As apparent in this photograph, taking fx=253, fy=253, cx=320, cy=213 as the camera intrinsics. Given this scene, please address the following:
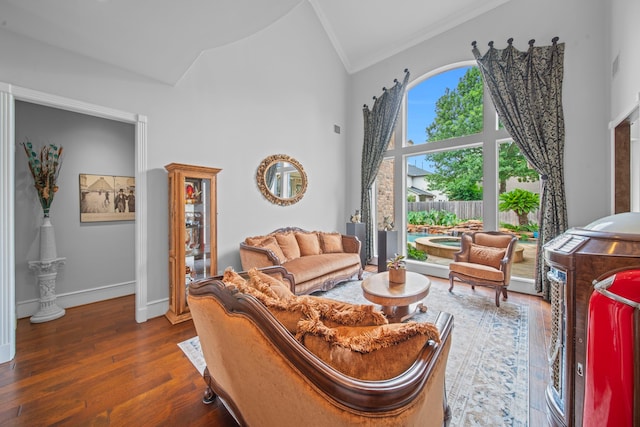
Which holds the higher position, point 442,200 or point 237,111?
point 237,111

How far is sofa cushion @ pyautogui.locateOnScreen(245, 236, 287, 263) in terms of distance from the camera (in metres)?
3.77

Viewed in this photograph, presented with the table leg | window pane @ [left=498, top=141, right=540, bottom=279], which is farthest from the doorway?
the table leg

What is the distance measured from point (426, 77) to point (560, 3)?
A: 1.89m

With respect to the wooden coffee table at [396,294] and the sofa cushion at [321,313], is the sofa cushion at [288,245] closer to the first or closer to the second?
the wooden coffee table at [396,294]

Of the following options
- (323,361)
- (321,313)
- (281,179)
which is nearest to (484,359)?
(321,313)

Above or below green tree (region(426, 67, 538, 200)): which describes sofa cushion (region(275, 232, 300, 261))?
below

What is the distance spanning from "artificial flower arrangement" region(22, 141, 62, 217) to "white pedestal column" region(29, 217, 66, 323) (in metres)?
0.23

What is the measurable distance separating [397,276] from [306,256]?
176 centimetres

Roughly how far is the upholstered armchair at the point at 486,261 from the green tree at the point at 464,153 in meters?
0.89

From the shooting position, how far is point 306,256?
4203 millimetres

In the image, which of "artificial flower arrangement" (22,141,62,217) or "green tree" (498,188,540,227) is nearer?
"artificial flower arrangement" (22,141,62,217)

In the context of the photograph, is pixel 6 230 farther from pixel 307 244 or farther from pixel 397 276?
pixel 397 276

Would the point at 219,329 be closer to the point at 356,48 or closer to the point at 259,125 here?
the point at 259,125

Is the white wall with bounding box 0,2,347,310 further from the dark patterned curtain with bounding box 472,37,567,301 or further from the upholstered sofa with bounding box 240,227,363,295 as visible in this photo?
the dark patterned curtain with bounding box 472,37,567,301
